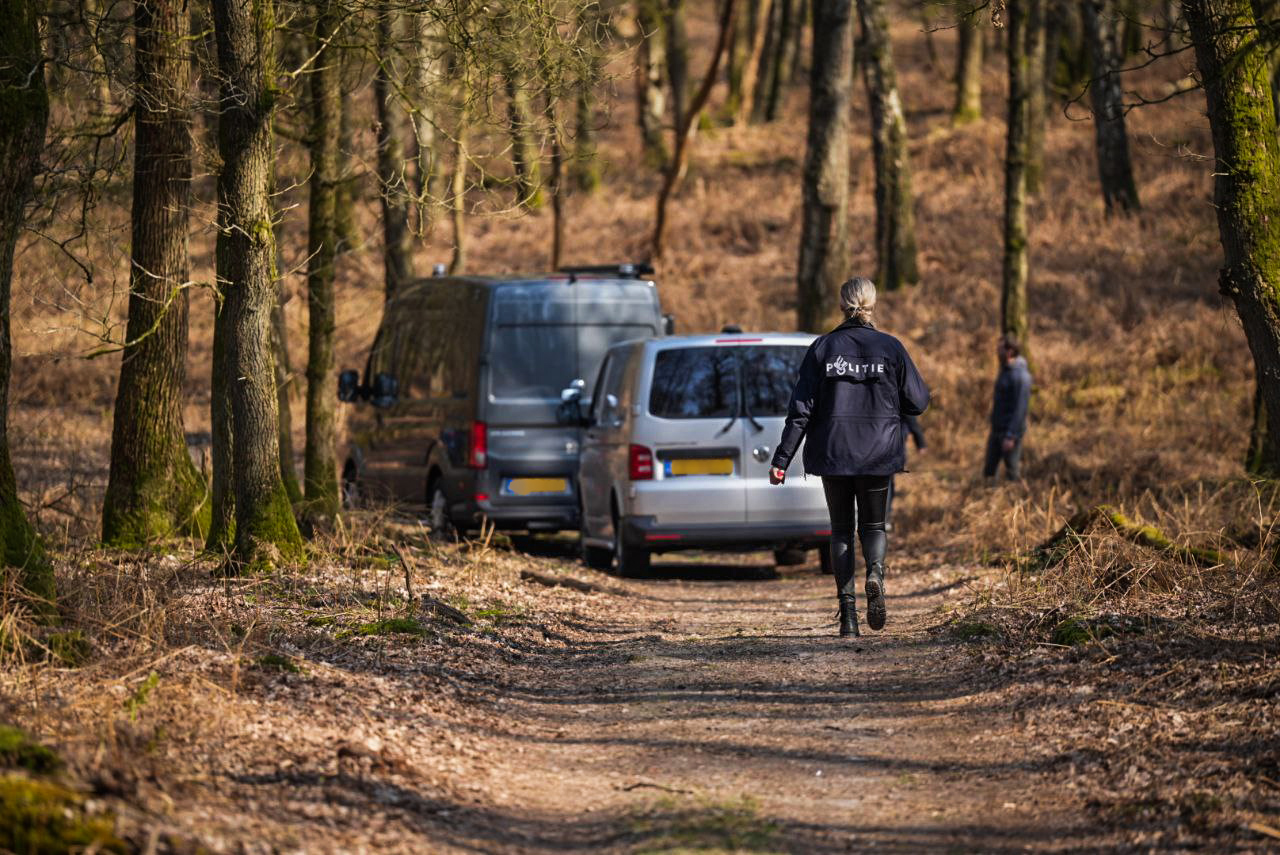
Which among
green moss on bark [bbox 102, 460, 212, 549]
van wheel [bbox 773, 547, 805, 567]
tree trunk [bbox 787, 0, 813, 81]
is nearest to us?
green moss on bark [bbox 102, 460, 212, 549]

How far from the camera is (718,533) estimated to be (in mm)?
13094

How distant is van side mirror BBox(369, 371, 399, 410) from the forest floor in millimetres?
6566

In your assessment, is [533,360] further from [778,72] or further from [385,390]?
[778,72]

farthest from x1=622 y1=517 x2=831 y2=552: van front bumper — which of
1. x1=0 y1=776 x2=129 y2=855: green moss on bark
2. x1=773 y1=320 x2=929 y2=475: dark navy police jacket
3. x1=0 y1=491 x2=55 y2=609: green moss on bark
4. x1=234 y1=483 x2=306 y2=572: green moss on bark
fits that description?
x1=0 y1=776 x2=129 y2=855: green moss on bark

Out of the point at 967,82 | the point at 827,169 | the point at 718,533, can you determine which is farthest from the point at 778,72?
the point at 718,533

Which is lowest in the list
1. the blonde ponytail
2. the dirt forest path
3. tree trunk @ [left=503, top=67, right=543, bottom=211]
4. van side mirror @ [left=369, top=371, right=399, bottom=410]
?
the dirt forest path

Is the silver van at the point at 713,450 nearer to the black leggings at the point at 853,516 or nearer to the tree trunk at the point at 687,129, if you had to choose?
the black leggings at the point at 853,516

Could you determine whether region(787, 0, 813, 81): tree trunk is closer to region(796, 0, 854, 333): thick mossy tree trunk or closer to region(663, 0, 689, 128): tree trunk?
region(663, 0, 689, 128): tree trunk

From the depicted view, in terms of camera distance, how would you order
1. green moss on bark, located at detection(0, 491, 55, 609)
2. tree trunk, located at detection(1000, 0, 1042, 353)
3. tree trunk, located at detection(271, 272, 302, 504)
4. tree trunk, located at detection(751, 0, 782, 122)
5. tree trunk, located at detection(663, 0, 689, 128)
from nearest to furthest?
green moss on bark, located at detection(0, 491, 55, 609) → tree trunk, located at detection(271, 272, 302, 504) → tree trunk, located at detection(1000, 0, 1042, 353) → tree trunk, located at detection(663, 0, 689, 128) → tree trunk, located at detection(751, 0, 782, 122)

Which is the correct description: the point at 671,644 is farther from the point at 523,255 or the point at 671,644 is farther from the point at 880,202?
the point at 523,255

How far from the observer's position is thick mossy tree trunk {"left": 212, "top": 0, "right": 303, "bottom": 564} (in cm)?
1041

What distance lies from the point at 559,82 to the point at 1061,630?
5.64 meters

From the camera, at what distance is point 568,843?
5500 millimetres

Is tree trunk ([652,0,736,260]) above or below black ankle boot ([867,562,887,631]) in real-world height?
above
